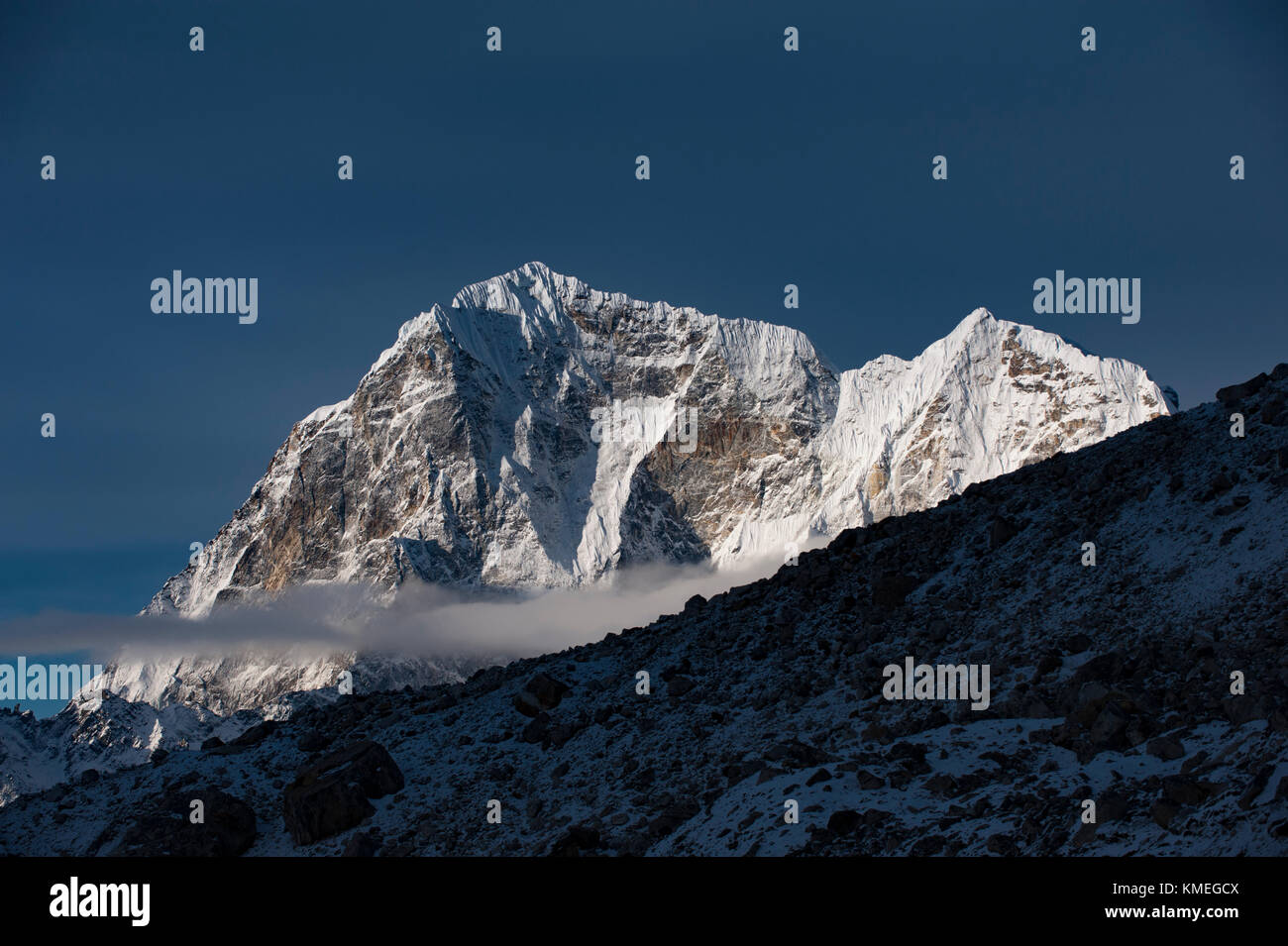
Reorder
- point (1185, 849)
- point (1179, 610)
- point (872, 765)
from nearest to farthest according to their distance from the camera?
point (1185, 849)
point (872, 765)
point (1179, 610)

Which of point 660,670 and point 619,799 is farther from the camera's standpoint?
point 660,670

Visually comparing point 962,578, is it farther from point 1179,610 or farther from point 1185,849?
point 1185,849

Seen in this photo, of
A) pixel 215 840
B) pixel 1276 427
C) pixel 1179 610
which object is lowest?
pixel 215 840
